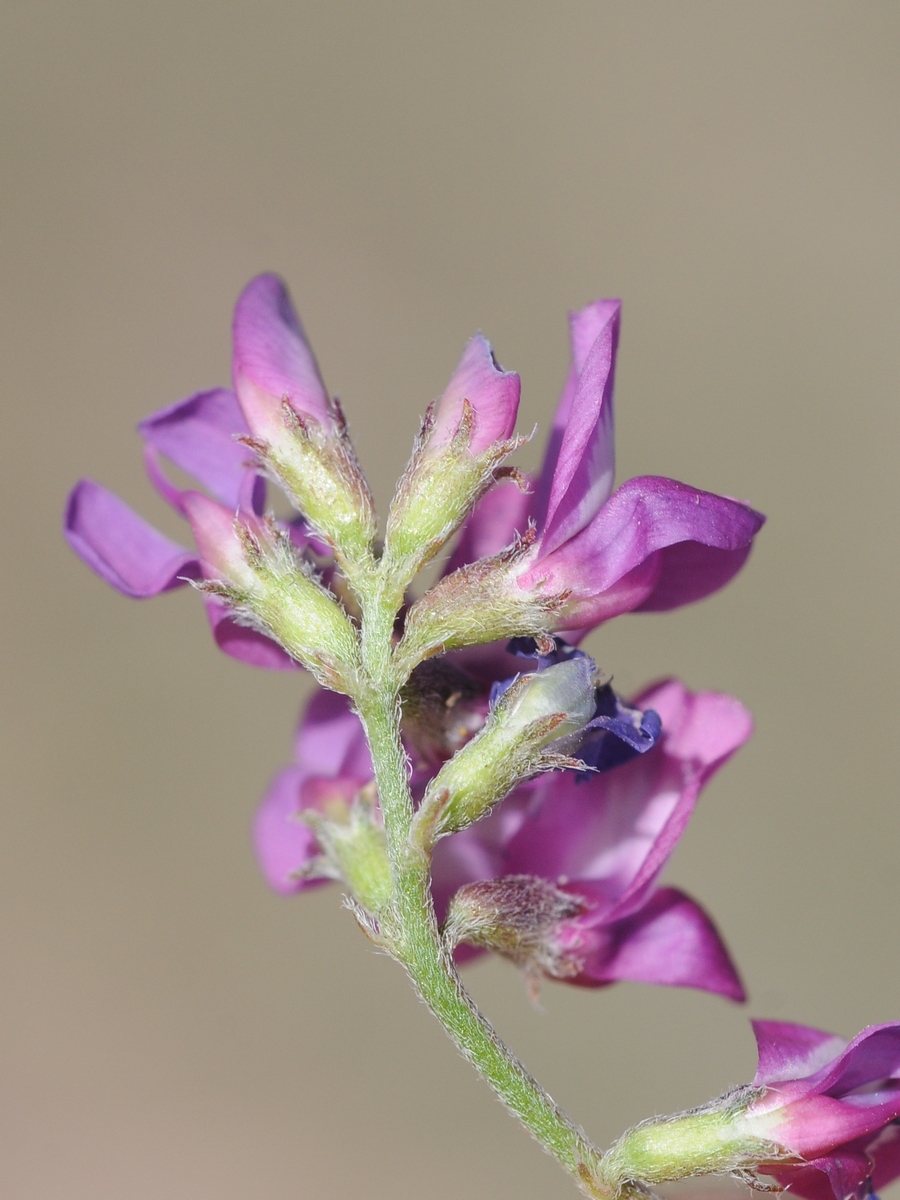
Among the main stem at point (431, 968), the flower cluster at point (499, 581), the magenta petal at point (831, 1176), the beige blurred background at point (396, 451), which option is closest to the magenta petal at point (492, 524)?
the flower cluster at point (499, 581)

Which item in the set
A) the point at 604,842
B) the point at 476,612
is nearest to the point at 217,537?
the point at 476,612

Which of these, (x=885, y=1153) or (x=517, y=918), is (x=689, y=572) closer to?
(x=517, y=918)

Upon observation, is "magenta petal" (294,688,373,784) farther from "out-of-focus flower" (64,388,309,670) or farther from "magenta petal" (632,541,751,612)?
"magenta petal" (632,541,751,612)

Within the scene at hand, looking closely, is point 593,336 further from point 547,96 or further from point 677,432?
point 547,96

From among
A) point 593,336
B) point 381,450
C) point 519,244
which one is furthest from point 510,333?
point 593,336

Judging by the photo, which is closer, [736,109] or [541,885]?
[541,885]
